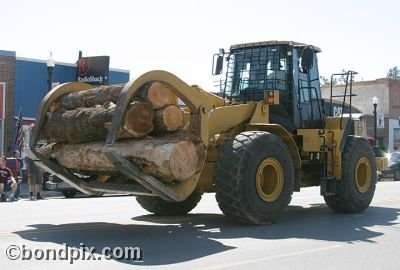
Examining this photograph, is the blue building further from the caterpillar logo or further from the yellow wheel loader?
the caterpillar logo

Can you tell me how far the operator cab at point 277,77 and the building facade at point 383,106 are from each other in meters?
33.9

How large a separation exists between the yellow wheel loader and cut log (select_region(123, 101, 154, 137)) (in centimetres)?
2

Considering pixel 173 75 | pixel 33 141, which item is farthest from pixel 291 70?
pixel 33 141

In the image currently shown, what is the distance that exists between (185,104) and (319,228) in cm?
312

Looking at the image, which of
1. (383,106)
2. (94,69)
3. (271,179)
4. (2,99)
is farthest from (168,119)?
(383,106)

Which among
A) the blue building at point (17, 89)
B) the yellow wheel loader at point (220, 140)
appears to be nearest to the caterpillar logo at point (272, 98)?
the yellow wheel loader at point (220, 140)

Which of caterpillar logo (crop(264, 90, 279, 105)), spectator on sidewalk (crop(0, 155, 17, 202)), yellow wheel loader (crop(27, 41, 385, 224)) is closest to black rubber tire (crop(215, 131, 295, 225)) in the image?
yellow wheel loader (crop(27, 41, 385, 224))

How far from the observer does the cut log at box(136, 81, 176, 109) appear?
896cm

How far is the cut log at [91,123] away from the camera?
891 centimetres

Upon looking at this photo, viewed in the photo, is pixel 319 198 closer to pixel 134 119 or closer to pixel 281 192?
pixel 281 192

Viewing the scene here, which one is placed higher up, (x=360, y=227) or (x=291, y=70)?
(x=291, y=70)

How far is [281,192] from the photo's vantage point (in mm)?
10320

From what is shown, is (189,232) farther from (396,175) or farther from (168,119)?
(396,175)

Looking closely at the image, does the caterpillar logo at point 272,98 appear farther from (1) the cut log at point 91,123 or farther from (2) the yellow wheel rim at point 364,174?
(1) the cut log at point 91,123
